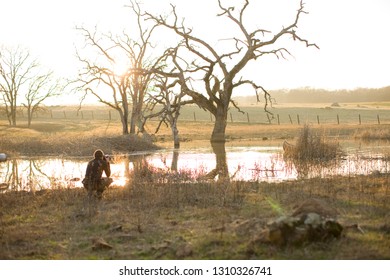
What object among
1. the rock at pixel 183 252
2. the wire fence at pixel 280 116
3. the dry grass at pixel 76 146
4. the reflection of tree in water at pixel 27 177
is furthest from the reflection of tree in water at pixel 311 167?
the wire fence at pixel 280 116

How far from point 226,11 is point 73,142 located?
46.0ft

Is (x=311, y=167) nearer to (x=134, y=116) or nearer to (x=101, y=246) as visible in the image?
(x=101, y=246)

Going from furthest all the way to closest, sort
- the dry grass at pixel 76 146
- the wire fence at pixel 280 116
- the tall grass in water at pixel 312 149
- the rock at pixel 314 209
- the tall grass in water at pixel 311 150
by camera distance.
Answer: the wire fence at pixel 280 116, the dry grass at pixel 76 146, the tall grass in water at pixel 312 149, the tall grass in water at pixel 311 150, the rock at pixel 314 209

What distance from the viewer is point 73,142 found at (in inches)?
1308

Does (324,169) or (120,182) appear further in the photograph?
(324,169)

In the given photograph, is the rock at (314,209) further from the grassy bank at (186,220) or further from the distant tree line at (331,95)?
the distant tree line at (331,95)

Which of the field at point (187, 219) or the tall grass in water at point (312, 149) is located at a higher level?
the tall grass in water at point (312, 149)

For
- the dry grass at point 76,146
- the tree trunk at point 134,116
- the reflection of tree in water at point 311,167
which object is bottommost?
the reflection of tree in water at point 311,167

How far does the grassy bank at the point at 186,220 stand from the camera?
856 cm

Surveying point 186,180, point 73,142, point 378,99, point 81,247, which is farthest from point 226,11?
point 378,99

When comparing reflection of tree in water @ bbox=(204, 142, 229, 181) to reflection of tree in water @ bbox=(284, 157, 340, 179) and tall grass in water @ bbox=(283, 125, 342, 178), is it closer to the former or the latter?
reflection of tree in water @ bbox=(284, 157, 340, 179)

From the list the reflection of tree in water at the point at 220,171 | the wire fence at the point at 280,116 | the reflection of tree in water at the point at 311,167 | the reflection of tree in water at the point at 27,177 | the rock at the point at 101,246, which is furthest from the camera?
the wire fence at the point at 280,116

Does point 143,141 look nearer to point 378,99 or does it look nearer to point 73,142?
point 73,142

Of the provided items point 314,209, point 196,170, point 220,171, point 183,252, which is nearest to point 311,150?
point 220,171
